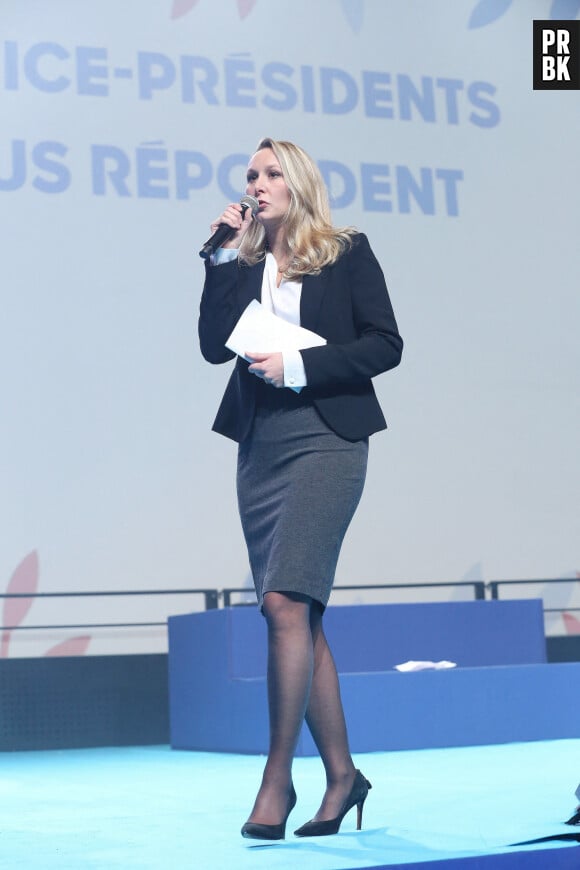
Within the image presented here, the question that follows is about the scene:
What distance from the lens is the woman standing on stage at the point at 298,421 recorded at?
1887 mm

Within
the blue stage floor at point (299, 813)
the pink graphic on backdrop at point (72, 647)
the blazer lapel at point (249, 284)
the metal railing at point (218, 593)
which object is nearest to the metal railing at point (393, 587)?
the metal railing at point (218, 593)

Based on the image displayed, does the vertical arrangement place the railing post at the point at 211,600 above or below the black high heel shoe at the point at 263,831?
below

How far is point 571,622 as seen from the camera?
5207mm

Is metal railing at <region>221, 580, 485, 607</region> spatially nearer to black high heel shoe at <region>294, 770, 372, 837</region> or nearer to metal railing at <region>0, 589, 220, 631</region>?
metal railing at <region>0, 589, 220, 631</region>

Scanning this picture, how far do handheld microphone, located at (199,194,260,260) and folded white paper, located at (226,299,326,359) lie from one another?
112 mm

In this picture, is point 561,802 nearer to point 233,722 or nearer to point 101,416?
point 233,722

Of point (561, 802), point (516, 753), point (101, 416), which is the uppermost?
point (101, 416)

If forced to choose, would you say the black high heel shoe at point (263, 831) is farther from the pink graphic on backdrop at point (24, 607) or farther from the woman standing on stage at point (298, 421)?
the pink graphic on backdrop at point (24, 607)

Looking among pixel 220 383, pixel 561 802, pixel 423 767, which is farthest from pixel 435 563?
pixel 561 802

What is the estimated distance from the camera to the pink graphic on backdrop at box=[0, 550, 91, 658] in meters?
4.45

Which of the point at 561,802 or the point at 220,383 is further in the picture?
the point at 220,383

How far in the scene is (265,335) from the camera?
2.00 meters

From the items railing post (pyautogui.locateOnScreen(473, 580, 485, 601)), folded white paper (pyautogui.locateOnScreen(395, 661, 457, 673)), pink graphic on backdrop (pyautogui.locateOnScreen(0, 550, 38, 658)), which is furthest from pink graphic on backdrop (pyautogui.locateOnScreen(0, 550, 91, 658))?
railing post (pyautogui.locateOnScreen(473, 580, 485, 601))

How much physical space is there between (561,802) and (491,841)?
0.54 metres
